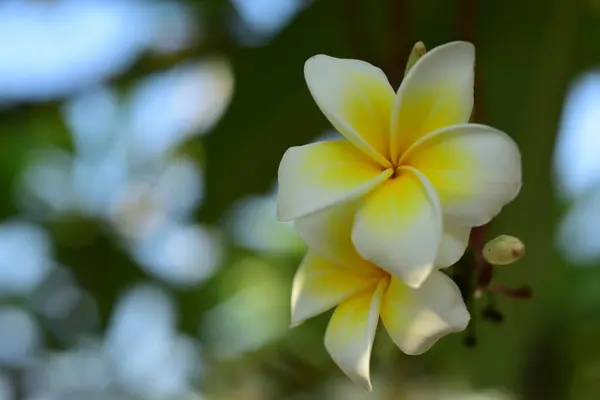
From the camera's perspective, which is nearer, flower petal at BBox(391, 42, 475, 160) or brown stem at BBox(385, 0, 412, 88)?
flower petal at BBox(391, 42, 475, 160)

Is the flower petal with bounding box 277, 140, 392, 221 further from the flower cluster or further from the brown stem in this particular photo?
the brown stem

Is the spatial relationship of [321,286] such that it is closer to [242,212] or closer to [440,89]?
[440,89]

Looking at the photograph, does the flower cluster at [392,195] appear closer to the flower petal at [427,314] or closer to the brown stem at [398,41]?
the flower petal at [427,314]

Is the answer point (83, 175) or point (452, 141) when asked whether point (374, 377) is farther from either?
point (83, 175)

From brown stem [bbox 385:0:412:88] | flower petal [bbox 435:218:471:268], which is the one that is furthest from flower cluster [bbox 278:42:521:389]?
brown stem [bbox 385:0:412:88]

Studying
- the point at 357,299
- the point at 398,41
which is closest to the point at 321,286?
the point at 357,299

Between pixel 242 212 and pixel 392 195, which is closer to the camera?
pixel 392 195

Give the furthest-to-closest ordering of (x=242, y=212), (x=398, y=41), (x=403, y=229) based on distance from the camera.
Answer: (x=242, y=212) → (x=398, y=41) → (x=403, y=229)
